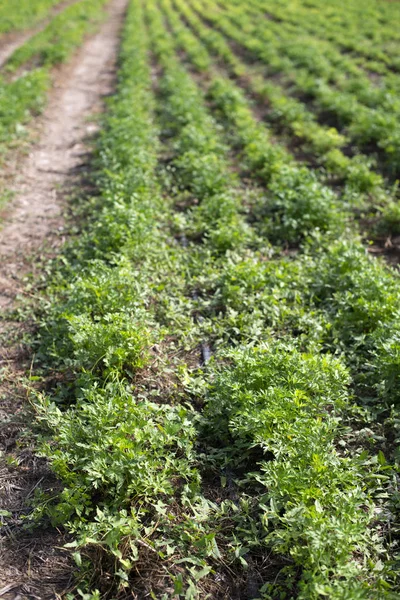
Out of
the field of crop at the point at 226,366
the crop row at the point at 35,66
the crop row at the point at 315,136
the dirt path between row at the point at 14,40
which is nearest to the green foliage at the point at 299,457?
the field of crop at the point at 226,366

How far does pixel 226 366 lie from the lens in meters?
4.28

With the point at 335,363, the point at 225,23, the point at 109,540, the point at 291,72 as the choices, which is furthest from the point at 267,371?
the point at 225,23

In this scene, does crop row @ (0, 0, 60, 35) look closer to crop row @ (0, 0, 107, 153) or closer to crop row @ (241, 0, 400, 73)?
crop row @ (0, 0, 107, 153)

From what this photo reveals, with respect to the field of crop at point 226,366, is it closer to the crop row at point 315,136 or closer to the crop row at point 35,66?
the crop row at point 315,136

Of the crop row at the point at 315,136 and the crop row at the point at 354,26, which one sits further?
the crop row at the point at 354,26

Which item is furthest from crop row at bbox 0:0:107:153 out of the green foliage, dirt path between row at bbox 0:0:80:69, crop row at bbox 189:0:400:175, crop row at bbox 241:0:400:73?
crop row at bbox 241:0:400:73

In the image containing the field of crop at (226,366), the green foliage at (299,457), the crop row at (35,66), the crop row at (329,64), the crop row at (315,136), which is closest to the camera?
the green foliage at (299,457)

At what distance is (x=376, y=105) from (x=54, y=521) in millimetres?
10401

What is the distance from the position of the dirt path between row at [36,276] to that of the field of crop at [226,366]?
0.15 meters

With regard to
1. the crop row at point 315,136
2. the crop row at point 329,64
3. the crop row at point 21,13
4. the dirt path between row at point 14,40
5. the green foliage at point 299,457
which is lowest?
the green foliage at point 299,457

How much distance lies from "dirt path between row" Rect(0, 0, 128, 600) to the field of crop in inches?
5.8

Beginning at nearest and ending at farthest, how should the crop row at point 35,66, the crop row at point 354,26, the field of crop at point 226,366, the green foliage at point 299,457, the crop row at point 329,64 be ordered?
the green foliage at point 299,457, the field of crop at point 226,366, the crop row at point 35,66, the crop row at point 329,64, the crop row at point 354,26

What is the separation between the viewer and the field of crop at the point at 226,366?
9.78ft

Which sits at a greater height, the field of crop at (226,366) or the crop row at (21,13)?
the crop row at (21,13)
